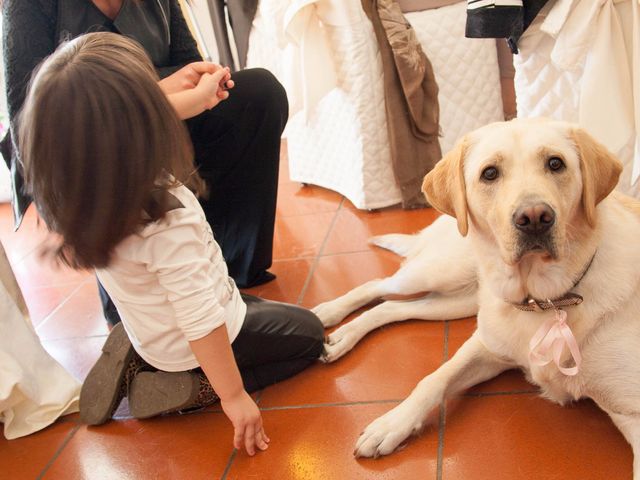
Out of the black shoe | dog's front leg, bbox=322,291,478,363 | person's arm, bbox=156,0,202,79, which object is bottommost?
the black shoe

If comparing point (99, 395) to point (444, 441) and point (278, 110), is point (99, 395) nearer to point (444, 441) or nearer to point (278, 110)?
point (444, 441)

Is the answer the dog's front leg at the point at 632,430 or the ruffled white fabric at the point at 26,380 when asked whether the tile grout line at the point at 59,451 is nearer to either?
the ruffled white fabric at the point at 26,380

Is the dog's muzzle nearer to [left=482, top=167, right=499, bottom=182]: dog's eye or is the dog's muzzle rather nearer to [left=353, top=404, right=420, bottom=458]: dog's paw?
[left=482, top=167, right=499, bottom=182]: dog's eye

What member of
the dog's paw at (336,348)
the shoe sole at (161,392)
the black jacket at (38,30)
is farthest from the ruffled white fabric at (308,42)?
the shoe sole at (161,392)

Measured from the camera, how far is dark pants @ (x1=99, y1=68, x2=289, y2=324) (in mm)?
2432

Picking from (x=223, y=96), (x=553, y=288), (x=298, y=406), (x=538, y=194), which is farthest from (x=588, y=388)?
(x=223, y=96)

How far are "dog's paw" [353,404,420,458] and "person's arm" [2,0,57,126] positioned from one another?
1.40 metres

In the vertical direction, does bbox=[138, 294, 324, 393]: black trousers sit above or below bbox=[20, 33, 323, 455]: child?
below

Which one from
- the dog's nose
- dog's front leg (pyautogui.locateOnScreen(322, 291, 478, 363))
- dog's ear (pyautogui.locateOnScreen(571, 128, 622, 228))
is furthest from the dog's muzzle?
dog's front leg (pyautogui.locateOnScreen(322, 291, 478, 363))

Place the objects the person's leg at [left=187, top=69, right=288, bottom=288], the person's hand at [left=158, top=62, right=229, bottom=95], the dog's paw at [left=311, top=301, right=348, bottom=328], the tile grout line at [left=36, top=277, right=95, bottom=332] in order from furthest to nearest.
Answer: the tile grout line at [left=36, top=277, right=95, bottom=332], the person's leg at [left=187, top=69, right=288, bottom=288], the dog's paw at [left=311, top=301, right=348, bottom=328], the person's hand at [left=158, top=62, right=229, bottom=95]

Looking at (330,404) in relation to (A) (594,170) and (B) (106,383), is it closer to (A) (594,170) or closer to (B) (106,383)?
(B) (106,383)

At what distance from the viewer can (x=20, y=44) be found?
2.04m

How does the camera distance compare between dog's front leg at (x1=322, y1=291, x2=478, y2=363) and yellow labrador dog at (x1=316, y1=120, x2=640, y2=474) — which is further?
dog's front leg at (x1=322, y1=291, x2=478, y2=363)

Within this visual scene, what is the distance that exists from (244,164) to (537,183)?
135cm
